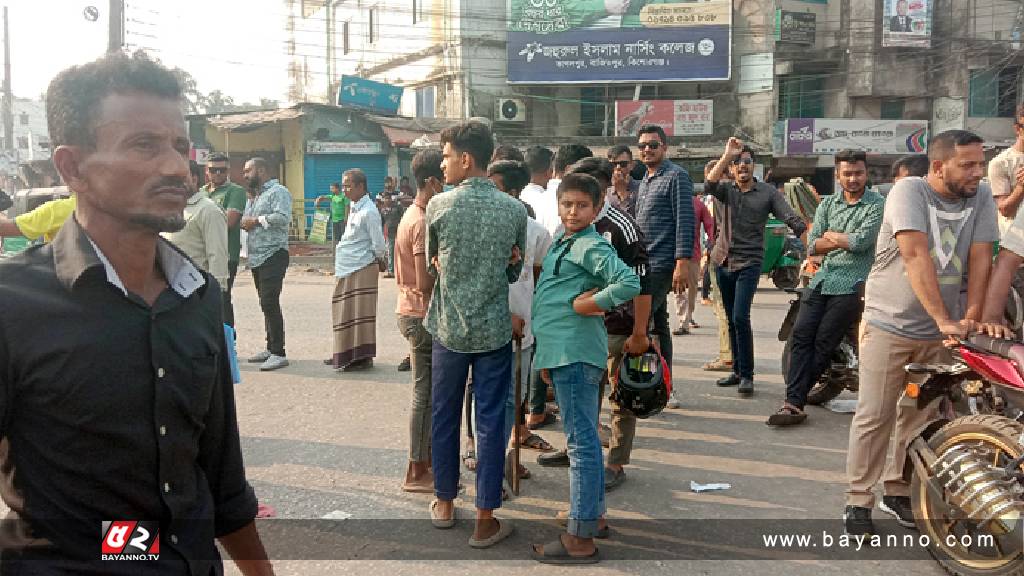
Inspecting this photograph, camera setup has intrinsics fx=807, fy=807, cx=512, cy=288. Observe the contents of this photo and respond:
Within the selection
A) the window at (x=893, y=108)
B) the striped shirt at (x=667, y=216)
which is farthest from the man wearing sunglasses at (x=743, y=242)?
the window at (x=893, y=108)

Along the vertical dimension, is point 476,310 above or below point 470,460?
above

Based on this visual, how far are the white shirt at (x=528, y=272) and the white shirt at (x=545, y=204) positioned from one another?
2.69 feet

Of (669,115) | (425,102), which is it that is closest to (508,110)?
(425,102)

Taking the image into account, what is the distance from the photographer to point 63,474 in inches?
62.3

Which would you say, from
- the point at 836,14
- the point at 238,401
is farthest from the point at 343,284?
the point at 836,14

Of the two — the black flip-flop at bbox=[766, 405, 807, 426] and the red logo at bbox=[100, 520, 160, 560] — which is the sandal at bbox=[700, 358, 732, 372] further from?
the red logo at bbox=[100, 520, 160, 560]

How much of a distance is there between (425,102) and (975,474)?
2936 cm

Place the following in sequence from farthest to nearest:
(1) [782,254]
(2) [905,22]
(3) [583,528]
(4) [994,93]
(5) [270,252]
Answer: (4) [994,93] < (2) [905,22] < (1) [782,254] < (5) [270,252] < (3) [583,528]

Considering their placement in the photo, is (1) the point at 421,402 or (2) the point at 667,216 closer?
(1) the point at 421,402

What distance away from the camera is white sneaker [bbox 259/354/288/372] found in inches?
303

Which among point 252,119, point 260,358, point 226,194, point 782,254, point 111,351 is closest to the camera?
point 111,351

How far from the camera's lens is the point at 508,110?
29203 mm

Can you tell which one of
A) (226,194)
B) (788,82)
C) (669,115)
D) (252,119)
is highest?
(788,82)

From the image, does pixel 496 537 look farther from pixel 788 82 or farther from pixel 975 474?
pixel 788 82
